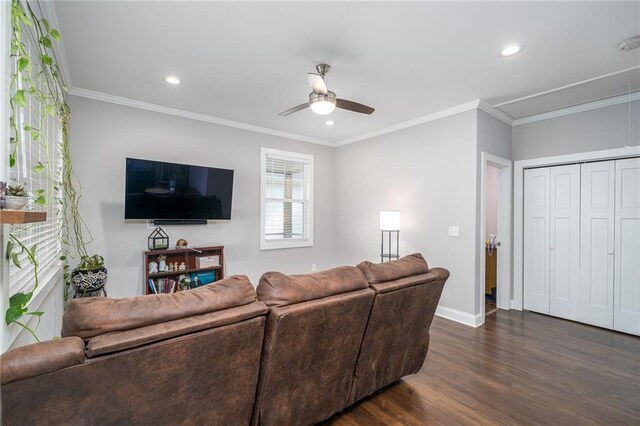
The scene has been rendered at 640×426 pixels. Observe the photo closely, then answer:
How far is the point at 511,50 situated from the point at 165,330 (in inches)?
125

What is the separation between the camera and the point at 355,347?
1883 millimetres

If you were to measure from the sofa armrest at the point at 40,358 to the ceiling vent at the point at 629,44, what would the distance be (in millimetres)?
4004

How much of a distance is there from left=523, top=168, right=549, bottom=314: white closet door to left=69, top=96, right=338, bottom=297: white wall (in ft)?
10.8

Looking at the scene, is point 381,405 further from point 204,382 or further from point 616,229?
point 616,229

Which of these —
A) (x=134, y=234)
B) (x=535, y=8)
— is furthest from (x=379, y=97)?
(x=134, y=234)

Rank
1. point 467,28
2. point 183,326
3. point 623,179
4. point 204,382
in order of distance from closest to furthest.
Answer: point 183,326, point 204,382, point 467,28, point 623,179

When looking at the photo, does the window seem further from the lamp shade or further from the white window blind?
Answer: the white window blind

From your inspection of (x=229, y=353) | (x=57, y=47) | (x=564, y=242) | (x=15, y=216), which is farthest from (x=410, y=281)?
(x=57, y=47)

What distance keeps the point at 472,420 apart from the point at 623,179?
340 cm

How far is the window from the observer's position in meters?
4.87

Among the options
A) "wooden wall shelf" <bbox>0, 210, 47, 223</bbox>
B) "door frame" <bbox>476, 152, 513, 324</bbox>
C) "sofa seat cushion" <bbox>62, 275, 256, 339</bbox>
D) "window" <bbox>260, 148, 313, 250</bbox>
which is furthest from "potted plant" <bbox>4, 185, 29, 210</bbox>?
"door frame" <bbox>476, 152, 513, 324</bbox>

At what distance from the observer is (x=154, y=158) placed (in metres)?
3.89

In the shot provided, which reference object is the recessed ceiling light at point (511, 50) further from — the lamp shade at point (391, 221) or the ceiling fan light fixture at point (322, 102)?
the lamp shade at point (391, 221)

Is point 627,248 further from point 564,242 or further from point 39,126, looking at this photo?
point 39,126
